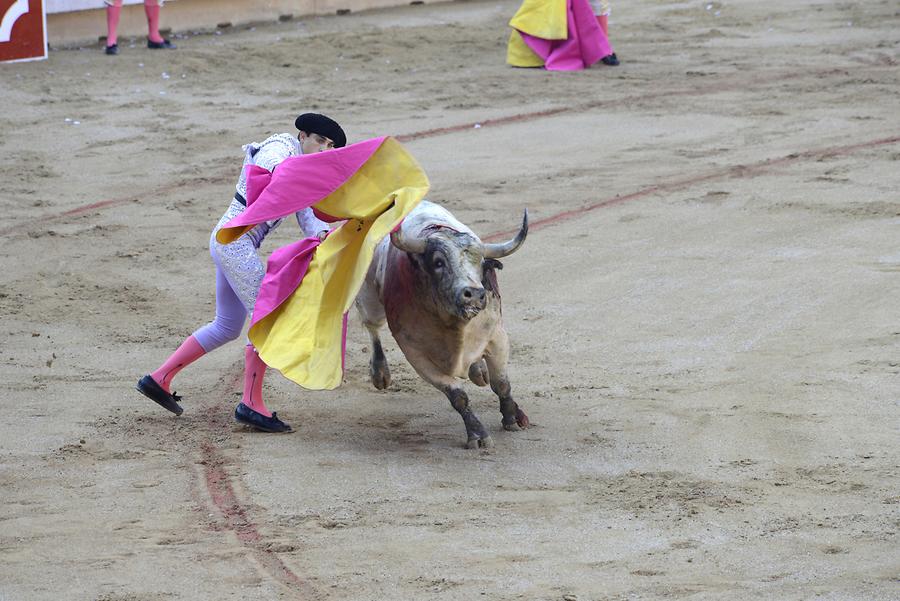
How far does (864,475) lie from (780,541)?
2.38 ft

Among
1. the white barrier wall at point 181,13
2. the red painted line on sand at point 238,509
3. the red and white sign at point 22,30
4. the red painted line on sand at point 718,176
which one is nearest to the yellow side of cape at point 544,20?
the white barrier wall at point 181,13

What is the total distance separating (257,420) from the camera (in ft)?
19.7

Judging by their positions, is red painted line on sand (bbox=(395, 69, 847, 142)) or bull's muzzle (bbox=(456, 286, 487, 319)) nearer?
bull's muzzle (bbox=(456, 286, 487, 319))

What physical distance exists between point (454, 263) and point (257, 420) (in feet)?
3.77

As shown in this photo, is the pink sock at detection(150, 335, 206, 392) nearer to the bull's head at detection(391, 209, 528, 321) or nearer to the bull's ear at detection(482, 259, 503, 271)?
the bull's head at detection(391, 209, 528, 321)

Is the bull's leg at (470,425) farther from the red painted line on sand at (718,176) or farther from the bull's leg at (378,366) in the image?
the red painted line on sand at (718,176)

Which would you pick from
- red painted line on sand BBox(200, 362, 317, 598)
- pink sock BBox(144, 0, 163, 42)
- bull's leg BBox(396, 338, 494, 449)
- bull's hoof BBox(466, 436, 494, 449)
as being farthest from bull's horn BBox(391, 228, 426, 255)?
pink sock BBox(144, 0, 163, 42)

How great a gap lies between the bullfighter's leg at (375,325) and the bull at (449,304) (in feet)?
0.47

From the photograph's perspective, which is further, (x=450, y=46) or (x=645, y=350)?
(x=450, y=46)

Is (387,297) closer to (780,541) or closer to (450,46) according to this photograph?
(780,541)

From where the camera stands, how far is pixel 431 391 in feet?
21.7

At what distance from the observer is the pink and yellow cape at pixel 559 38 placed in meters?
13.5

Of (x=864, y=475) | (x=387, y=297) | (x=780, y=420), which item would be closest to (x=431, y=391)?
(x=387, y=297)

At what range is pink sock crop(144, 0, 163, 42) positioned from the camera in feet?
45.6
